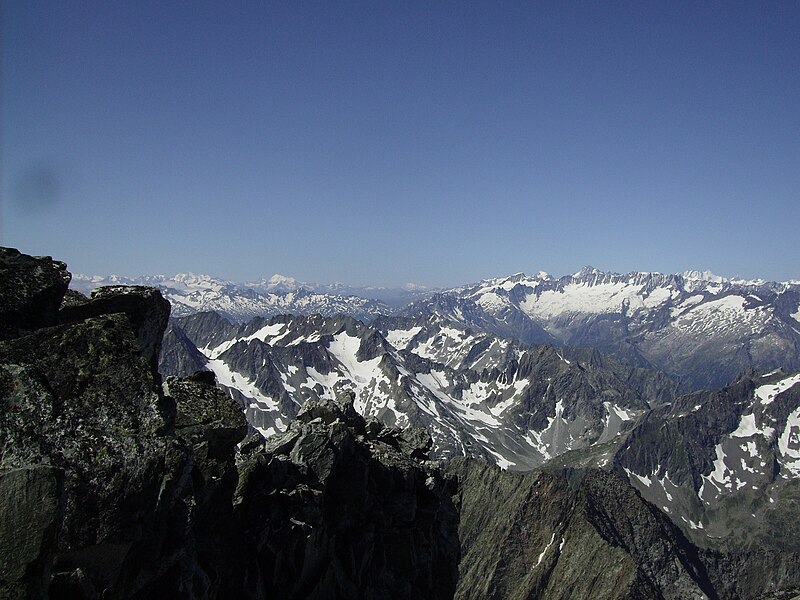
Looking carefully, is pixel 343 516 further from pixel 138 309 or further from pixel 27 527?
pixel 27 527

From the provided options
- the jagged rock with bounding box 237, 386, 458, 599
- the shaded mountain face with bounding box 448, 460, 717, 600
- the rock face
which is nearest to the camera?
the rock face

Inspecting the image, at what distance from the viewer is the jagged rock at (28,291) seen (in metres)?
15.1

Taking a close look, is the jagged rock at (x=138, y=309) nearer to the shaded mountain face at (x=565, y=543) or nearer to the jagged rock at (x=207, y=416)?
the jagged rock at (x=207, y=416)

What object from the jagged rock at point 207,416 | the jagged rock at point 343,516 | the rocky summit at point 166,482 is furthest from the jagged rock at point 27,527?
the jagged rock at point 343,516

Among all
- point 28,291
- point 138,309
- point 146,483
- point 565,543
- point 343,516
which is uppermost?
point 28,291

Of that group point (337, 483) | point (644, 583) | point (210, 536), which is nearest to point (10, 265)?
point (210, 536)

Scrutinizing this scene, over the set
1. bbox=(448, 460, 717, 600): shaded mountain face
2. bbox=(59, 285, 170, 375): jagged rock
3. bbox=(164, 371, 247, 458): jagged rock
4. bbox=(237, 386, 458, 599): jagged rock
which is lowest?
bbox=(448, 460, 717, 600): shaded mountain face

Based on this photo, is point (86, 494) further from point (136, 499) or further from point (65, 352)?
point (65, 352)

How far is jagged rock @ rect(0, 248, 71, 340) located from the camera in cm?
1506

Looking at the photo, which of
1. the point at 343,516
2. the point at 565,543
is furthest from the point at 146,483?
the point at 565,543

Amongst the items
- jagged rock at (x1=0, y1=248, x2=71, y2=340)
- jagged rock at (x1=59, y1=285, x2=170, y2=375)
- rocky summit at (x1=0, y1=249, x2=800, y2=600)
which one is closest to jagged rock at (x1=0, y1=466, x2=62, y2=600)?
rocky summit at (x1=0, y1=249, x2=800, y2=600)

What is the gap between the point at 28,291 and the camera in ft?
51.6

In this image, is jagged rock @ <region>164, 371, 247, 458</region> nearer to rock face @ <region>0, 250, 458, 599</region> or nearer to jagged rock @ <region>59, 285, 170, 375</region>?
rock face @ <region>0, 250, 458, 599</region>

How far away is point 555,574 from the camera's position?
120875 millimetres
